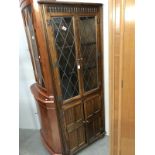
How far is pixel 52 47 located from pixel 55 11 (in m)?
0.35

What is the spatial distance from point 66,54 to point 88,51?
13.2 inches

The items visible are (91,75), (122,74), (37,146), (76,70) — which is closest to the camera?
(122,74)

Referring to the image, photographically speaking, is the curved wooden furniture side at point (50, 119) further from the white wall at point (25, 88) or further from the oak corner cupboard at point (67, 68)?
the white wall at point (25, 88)

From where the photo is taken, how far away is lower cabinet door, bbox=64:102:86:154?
206cm

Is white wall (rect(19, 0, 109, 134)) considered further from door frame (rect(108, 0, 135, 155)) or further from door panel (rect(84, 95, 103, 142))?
door frame (rect(108, 0, 135, 155))

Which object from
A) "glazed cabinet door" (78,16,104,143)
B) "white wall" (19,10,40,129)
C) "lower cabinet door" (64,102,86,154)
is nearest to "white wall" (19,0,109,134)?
"white wall" (19,10,40,129)

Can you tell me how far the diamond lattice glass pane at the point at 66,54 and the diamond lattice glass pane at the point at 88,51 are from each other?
0.15m

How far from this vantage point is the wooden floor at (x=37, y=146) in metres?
2.26

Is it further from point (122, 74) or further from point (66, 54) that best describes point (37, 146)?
point (122, 74)

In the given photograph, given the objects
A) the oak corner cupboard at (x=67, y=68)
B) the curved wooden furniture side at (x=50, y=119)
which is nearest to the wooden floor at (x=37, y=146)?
the oak corner cupboard at (x=67, y=68)

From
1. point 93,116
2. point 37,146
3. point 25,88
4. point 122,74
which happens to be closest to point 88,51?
point 93,116

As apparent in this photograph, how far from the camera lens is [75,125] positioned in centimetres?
213

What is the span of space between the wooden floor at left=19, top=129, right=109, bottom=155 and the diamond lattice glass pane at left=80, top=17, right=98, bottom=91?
2.61 feet
